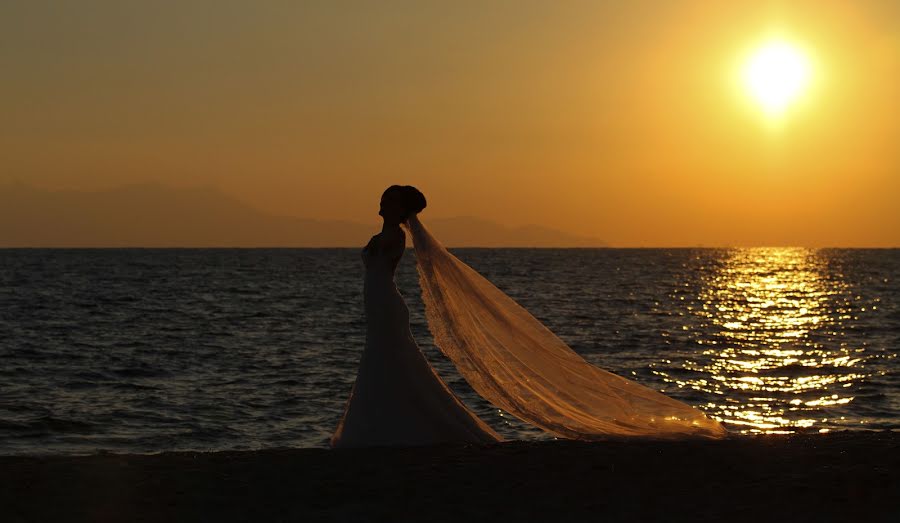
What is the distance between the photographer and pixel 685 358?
108 ft

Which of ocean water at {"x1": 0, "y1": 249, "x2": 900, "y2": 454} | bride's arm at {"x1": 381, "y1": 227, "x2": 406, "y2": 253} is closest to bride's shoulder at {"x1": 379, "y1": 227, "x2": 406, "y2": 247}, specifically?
bride's arm at {"x1": 381, "y1": 227, "x2": 406, "y2": 253}

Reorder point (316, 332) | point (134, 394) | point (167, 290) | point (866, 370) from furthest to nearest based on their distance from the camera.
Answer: point (167, 290) < point (316, 332) < point (866, 370) < point (134, 394)

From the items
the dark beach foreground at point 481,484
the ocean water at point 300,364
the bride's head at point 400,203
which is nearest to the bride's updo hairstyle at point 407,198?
the bride's head at point 400,203

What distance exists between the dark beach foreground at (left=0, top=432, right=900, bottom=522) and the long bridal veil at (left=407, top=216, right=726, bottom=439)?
75cm

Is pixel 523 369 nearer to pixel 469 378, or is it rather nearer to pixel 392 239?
pixel 469 378

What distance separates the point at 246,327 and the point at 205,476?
36.3 m

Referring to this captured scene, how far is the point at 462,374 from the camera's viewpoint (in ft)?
37.8

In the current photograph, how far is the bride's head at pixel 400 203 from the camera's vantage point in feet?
35.9

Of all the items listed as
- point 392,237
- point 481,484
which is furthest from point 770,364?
point 481,484

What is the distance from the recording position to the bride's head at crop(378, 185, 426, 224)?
1094cm

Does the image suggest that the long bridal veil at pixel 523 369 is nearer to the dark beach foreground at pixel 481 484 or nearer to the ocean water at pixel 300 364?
the dark beach foreground at pixel 481 484

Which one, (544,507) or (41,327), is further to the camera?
(41,327)

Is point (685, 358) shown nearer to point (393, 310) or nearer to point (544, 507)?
point (393, 310)

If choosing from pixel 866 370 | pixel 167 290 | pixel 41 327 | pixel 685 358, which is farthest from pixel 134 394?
pixel 167 290
